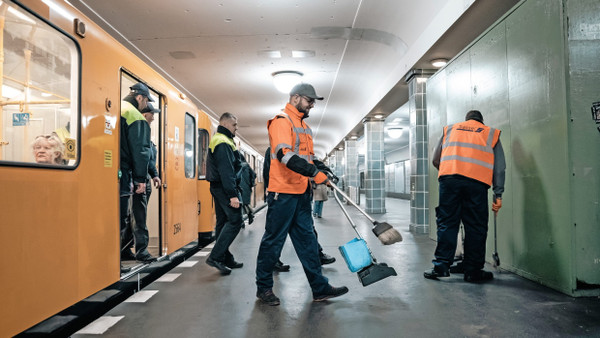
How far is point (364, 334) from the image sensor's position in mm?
2182

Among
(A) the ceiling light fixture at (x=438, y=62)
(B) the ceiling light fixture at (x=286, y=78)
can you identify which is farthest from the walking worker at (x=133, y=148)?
(A) the ceiling light fixture at (x=438, y=62)

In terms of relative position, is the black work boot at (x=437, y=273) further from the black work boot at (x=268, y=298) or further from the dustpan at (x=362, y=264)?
the black work boot at (x=268, y=298)

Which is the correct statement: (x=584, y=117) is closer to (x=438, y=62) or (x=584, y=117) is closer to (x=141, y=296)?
(x=438, y=62)

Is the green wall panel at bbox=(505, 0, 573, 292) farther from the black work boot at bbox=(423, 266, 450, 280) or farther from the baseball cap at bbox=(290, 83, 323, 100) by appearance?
the baseball cap at bbox=(290, 83, 323, 100)

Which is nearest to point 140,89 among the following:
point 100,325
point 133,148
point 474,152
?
point 133,148

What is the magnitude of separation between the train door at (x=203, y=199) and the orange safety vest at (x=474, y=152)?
3.94 metres

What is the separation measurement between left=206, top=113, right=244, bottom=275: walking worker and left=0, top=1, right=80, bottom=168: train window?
1427mm

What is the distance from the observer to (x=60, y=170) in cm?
225

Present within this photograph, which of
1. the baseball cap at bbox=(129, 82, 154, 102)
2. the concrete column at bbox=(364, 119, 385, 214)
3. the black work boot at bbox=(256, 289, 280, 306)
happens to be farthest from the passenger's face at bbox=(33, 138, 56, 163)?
the concrete column at bbox=(364, 119, 385, 214)

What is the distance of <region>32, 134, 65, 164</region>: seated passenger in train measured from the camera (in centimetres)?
→ 234

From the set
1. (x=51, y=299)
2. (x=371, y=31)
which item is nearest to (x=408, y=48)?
(x=371, y=31)

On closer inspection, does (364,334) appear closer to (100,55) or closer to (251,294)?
(251,294)

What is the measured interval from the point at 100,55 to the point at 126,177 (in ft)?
4.23

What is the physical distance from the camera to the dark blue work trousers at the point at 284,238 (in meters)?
2.74
